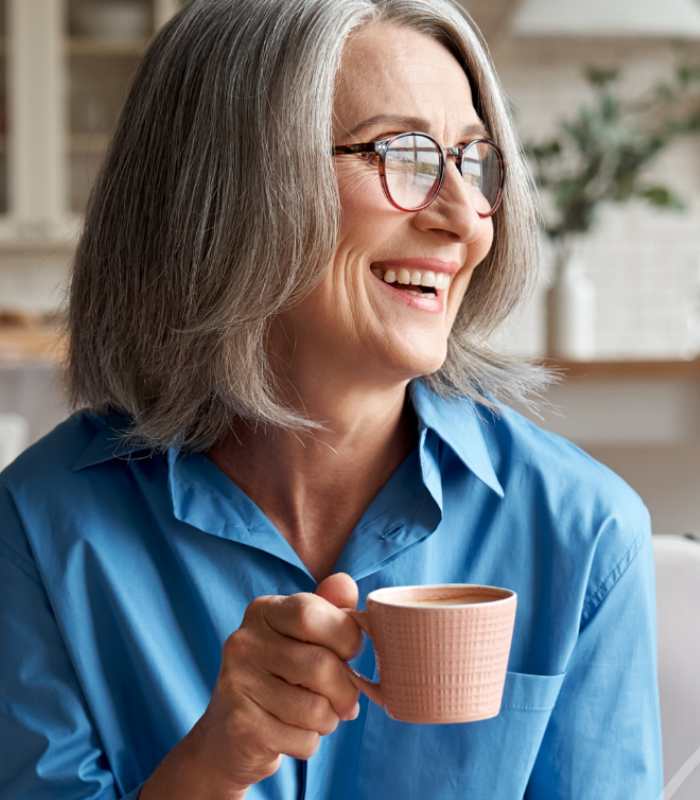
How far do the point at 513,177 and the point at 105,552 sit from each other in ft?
1.76

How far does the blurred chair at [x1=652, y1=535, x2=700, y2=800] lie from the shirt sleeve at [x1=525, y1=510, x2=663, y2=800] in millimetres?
44

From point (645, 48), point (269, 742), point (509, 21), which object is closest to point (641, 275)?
point (645, 48)

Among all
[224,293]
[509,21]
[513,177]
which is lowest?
[224,293]

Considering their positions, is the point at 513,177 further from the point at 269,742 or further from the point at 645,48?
the point at 645,48

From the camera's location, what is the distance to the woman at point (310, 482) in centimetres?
109

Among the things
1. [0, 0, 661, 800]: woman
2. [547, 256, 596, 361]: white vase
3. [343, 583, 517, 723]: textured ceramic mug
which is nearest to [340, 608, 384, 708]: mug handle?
[343, 583, 517, 723]: textured ceramic mug

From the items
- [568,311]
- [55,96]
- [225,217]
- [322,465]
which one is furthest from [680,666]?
[55,96]

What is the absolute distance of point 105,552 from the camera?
111cm

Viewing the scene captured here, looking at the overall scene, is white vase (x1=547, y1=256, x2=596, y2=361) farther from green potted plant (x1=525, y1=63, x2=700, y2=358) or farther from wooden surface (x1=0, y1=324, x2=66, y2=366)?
wooden surface (x1=0, y1=324, x2=66, y2=366)

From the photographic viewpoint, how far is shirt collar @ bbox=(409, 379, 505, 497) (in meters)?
1.16

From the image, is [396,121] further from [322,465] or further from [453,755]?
[453,755]

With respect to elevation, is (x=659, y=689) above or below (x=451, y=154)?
below

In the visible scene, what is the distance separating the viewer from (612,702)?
1094 mm

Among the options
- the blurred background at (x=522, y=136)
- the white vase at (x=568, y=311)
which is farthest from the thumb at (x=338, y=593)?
the blurred background at (x=522, y=136)
